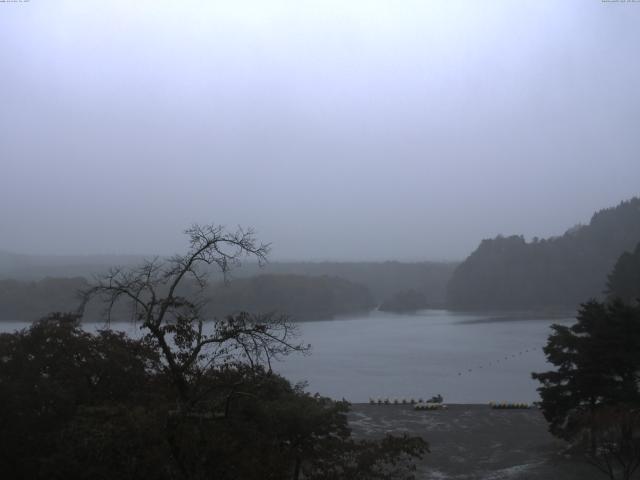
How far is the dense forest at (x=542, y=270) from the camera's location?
58.2 metres

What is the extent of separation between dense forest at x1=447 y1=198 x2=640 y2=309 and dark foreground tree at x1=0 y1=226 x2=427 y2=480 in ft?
182

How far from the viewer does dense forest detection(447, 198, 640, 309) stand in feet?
191

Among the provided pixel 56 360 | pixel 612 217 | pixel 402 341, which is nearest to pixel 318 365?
pixel 402 341

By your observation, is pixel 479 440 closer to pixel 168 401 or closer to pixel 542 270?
pixel 168 401

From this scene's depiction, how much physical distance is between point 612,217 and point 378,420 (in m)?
57.6

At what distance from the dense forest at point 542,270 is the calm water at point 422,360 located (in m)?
13.7

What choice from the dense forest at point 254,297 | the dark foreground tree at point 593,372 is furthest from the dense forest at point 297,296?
the dark foreground tree at point 593,372

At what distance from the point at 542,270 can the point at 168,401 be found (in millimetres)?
59804

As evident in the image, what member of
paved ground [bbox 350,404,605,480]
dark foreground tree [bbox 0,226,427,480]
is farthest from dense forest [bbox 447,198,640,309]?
dark foreground tree [bbox 0,226,427,480]

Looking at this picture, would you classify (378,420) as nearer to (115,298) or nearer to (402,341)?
(115,298)

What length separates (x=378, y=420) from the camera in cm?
1261

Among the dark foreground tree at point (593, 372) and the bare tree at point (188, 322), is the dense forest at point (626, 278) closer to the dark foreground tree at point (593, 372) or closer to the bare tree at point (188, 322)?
the dark foreground tree at point (593, 372)

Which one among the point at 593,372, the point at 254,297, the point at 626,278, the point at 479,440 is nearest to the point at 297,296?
the point at 254,297

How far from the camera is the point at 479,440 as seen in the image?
10992 millimetres
